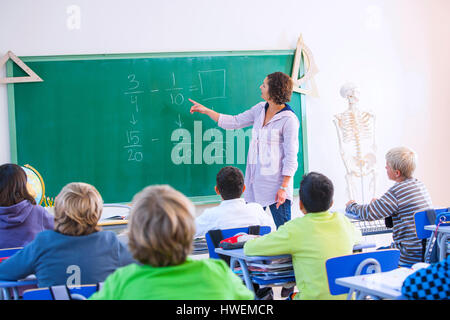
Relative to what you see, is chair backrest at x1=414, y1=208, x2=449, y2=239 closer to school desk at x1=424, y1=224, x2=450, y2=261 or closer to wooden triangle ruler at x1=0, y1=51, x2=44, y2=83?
school desk at x1=424, y1=224, x2=450, y2=261

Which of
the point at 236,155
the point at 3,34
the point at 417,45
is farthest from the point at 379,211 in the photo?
the point at 3,34

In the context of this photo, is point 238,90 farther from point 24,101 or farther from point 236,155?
point 24,101

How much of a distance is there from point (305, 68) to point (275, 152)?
168 cm

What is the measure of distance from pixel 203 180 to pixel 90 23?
191 cm

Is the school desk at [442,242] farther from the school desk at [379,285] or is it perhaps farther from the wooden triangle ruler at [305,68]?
the wooden triangle ruler at [305,68]

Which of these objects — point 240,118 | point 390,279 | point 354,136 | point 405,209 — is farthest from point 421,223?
point 354,136

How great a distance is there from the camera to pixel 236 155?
501 cm

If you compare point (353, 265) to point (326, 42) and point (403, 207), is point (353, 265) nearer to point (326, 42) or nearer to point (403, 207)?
point (403, 207)

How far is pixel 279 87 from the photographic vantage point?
3756 millimetres

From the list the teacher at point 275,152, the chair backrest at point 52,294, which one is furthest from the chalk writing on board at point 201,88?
the chair backrest at point 52,294

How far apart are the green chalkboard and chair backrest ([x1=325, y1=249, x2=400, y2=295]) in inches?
115

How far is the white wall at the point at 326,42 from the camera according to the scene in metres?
4.80

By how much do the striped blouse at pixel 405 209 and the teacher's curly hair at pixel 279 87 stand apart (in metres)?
1.09

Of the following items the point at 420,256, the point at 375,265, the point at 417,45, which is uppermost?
the point at 417,45
